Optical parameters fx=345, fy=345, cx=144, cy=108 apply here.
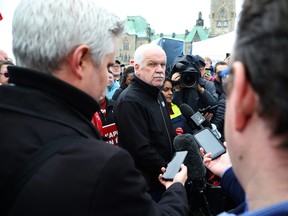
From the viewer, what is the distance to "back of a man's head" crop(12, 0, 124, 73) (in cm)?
117

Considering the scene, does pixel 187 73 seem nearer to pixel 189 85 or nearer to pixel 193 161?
pixel 189 85

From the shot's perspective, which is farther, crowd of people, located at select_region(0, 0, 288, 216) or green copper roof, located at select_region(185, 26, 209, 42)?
green copper roof, located at select_region(185, 26, 209, 42)

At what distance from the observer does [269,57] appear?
636mm

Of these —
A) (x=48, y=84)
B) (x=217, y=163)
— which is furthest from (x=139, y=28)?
(x=48, y=84)

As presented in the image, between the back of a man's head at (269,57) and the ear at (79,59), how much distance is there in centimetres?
66

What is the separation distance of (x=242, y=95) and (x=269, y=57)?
9cm

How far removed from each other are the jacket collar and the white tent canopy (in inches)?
362

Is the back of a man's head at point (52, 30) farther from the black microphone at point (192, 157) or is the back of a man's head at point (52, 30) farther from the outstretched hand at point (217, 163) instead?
the black microphone at point (192, 157)

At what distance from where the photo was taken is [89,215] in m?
0.99

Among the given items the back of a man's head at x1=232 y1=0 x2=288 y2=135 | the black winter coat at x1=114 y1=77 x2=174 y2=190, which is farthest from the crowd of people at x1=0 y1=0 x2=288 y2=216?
the black winter coat at x1=114 y1=77 x2=174 y2=190

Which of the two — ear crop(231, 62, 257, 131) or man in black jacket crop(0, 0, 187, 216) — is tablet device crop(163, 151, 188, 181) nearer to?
man in black jacket crop(0, 0, 187, 216)

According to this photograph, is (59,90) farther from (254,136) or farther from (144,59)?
(144,59)

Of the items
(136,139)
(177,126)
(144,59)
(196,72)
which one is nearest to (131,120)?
(136,139)

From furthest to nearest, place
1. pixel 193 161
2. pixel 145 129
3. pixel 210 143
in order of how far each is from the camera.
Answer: pixel 145 129 < pixel 193 161 < pixel 210 143
